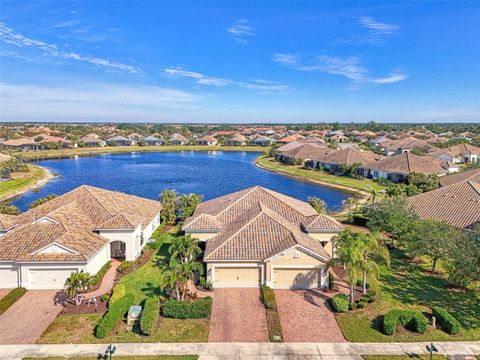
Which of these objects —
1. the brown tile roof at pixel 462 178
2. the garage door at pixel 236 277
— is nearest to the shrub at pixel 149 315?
the garage door at pixel 236 277

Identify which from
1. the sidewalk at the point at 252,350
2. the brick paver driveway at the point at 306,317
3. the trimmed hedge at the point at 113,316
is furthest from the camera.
Answer: the brick paver driveway at the point at 306,317

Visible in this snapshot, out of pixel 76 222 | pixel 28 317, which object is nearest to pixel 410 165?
pixel 76 222

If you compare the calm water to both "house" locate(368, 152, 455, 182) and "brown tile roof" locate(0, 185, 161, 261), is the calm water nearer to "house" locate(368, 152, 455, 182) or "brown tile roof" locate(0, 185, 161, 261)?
"house" locate(368, 152, 455, 182)

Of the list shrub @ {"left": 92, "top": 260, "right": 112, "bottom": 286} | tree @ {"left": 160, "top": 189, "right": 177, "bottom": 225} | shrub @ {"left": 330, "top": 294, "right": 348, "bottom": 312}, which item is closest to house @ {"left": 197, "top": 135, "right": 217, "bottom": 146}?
tree @ {"left": 160, "top": 189, "right": 177, "bottom": 225}

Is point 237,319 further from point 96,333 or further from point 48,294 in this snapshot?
point 48,294

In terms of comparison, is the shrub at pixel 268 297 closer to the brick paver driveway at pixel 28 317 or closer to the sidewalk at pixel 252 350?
the sidewalk at pixel 252 350

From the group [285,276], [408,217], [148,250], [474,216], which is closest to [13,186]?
[148,250]
